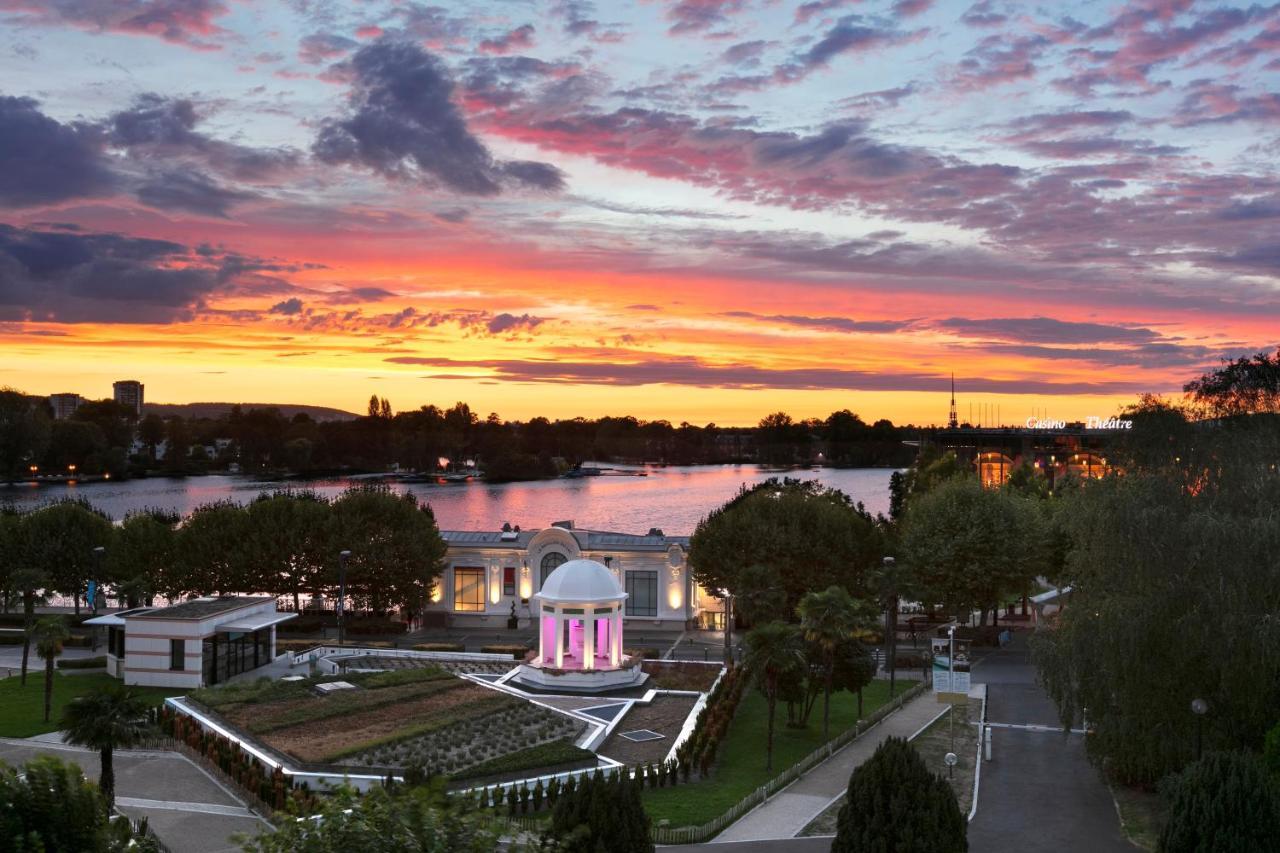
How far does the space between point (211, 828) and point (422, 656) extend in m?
23.4

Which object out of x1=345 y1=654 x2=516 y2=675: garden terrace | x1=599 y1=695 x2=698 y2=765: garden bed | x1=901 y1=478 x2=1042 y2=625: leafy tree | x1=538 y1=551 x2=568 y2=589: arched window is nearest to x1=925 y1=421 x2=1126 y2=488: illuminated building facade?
x1=901 y1=478 x2=1042 y2=625: leafy tree

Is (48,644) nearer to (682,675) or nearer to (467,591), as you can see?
(682,675)

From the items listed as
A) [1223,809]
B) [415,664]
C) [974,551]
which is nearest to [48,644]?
[415,664]

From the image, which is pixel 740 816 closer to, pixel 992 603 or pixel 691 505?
Answer: pixel 992 603

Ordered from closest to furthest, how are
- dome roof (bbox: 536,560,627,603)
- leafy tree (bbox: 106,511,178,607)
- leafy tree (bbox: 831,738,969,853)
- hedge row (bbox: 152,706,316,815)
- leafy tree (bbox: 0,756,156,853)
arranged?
leafy tree (bbox: 0,756,156,853), leafy tree (bbox: 831,738,969,853), hedge row (bbox: 152,706,316,815), dome roof (bbox: 536,560,627,603), leafy tree (bbox: 106,511,178,607)

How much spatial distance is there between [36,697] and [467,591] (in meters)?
25.1

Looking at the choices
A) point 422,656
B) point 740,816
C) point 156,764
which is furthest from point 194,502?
point 740,816

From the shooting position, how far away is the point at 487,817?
15523 mm

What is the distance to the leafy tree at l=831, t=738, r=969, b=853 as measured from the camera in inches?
975

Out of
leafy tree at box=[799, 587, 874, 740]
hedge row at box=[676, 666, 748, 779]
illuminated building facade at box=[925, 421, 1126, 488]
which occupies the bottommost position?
hedge row at box=[676, 666, 748, 779]

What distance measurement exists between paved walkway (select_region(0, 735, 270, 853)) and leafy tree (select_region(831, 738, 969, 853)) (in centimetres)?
1375

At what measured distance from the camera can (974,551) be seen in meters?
59.0

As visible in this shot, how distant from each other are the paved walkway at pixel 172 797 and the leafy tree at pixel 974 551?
3496 centimetres

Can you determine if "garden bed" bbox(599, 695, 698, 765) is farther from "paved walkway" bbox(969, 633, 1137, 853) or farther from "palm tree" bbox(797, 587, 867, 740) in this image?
"paved walkway" bbox(969, 633, 1137, 853)
